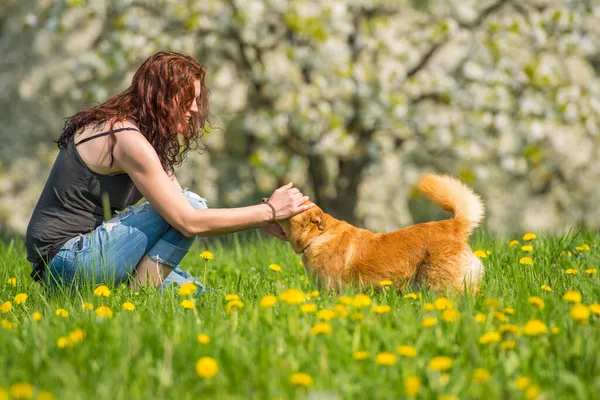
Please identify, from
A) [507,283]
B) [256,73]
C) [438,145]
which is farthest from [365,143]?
[507,283]

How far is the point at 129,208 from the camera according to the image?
146 inches

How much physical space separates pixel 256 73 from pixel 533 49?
10.0ft

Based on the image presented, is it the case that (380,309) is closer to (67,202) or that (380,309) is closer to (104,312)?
(104,312)

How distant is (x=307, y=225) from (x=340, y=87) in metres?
4.04

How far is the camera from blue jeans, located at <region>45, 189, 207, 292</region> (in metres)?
3.50

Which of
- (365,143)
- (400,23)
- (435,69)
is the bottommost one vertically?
(365,143)

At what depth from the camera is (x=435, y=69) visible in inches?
313

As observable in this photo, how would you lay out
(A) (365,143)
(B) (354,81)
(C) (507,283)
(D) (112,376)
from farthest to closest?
(A) (365,143), (B) (354,81), (C) (507,283), (D) (112,376)

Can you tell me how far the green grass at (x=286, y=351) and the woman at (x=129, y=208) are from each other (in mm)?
386

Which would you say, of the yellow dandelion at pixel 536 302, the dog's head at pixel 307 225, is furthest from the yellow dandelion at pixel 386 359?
the dog's head at pixel 307 225

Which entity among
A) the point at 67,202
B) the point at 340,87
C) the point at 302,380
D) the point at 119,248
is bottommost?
the point at 302,380

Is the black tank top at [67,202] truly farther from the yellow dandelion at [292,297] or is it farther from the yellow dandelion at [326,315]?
the yellow dandelion at [326,315]

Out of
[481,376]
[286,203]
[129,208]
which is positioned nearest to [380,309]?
[481,376]

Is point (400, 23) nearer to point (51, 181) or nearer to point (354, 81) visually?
point (354, 81)
